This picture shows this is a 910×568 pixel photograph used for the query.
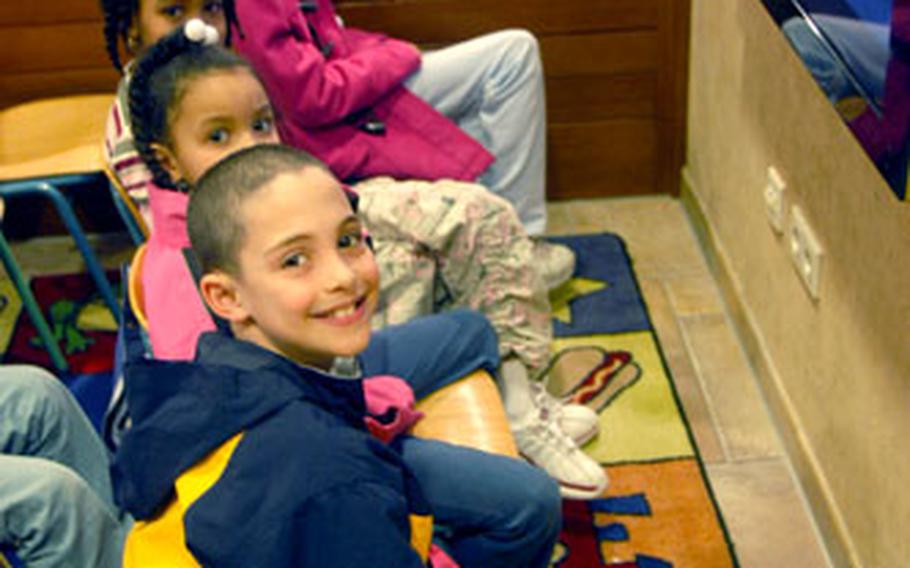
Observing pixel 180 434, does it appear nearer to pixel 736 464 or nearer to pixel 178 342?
pixel 178 342

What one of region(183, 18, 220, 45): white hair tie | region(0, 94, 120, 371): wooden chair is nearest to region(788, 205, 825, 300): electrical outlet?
region(183, 18, 220, 45): white hair tie

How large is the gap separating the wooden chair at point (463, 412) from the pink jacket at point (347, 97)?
0.59 meters

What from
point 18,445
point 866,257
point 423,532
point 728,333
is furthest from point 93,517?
point 728,333

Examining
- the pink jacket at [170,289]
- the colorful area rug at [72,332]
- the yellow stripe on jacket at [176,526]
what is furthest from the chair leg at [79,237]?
the yellow stripe on jacket at [176,526]

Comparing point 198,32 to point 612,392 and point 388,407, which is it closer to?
point 388,407

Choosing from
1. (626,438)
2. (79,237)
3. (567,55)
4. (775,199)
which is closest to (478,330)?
(626,438)

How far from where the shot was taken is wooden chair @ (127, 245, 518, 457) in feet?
6.17

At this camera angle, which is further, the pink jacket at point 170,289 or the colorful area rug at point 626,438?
the colorful area rug at point 626,438

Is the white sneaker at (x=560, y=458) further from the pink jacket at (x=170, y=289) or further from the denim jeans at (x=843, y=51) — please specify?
the denim jeans at (x=843, y=51)

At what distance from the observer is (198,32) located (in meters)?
2.02

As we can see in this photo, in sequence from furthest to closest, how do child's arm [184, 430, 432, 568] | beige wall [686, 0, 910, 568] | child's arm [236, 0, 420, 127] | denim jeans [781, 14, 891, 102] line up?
child's arm [236, 0, 420, 127]
beige wall [686, 0, 910, 568]
denim jeans [781, 14, 891, 102]
child's arm [184, 430, 432, 568]

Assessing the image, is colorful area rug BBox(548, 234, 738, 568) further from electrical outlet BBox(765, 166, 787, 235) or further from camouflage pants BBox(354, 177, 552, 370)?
electrical outlet BBox(765, 166, 787, 235)

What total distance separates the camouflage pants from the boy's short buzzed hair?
2.53 feet

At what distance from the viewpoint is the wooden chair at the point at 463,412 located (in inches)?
74.0
